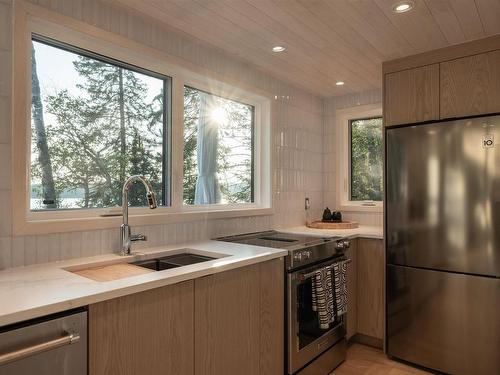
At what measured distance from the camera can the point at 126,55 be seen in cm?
198

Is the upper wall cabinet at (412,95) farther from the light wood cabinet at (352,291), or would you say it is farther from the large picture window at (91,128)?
the large picture window at (91,128)

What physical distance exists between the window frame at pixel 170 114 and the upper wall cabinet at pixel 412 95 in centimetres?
98

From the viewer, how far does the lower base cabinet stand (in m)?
1.18

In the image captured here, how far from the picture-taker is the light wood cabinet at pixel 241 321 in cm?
150

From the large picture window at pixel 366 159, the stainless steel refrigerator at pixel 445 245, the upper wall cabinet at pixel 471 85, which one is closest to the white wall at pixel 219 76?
the large picture window at pixel 366 159

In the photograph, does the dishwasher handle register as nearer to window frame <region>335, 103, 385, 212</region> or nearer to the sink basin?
the sink basin

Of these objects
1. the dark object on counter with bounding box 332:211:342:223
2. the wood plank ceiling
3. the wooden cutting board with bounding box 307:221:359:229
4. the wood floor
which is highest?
the wood plank ceiling

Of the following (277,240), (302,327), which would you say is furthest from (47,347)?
(277,240)

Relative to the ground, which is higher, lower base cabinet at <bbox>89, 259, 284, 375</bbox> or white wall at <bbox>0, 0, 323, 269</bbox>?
white wall at <bbox>0, 0, 323, 269</bbox>

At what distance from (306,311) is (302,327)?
0.33 ft

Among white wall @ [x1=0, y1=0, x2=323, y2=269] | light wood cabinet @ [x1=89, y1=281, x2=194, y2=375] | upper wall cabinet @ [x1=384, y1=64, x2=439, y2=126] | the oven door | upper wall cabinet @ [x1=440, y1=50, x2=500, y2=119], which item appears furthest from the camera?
upper wall cabinet @ [x1=384, y1=64, x2=439, y2=126]

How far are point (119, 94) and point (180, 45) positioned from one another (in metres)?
0.53

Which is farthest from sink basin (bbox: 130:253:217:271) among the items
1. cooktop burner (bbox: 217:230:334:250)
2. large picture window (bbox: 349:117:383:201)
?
large picture window (bbox: 349:117:383:201)

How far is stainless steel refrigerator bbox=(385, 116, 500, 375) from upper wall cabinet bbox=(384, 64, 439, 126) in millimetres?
94
